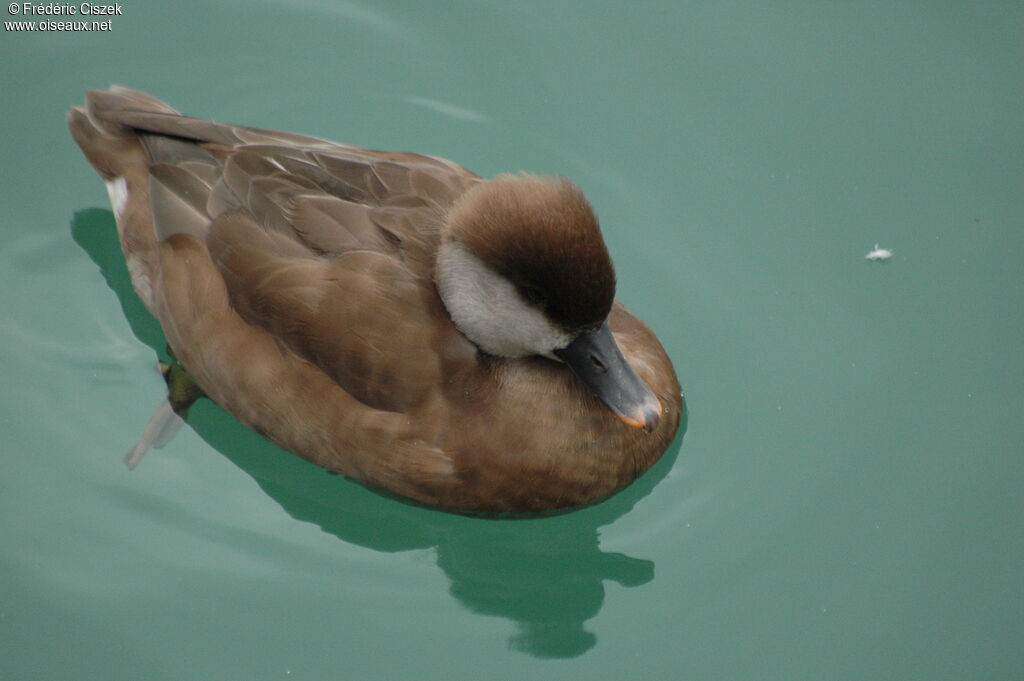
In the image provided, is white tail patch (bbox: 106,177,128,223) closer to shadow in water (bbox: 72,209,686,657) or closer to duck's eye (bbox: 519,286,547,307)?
shadow in water (bbox: 72,209,686,657)

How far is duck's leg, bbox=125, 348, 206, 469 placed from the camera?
4527 mm

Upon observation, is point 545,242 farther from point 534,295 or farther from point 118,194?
point 118,194

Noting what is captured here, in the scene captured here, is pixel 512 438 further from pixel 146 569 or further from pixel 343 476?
pixel 146 569

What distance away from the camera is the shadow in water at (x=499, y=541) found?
166 inches

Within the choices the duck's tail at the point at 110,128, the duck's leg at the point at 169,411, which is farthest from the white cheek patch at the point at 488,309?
the duck's tail at the point at 110,128

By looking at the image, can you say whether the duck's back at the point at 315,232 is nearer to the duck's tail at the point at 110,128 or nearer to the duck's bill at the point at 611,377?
the duck's tail at the point at 110,128

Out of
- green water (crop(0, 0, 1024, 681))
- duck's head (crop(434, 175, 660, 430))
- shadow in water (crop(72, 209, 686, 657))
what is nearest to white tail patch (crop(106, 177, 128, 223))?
green water (crop(0, 0, 1024, 681))

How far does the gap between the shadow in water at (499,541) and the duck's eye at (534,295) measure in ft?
2.89

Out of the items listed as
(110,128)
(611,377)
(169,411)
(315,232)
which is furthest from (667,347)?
A: (110,128)

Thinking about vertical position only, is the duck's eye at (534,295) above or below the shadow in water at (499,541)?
above

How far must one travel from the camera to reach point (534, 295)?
387cm

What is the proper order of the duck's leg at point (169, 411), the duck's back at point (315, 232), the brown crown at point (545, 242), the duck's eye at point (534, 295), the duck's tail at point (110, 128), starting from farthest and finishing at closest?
1. the duck's tail at point (110, 128)
2. the duck's leg at point (169, 411)
3. the duck's back at point (315, 232)
4. the duck's eye at point (534, 295)
5. the brown crown at point (545, 242)

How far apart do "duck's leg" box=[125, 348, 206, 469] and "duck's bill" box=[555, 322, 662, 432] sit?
1.50 metres

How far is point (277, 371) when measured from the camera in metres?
4.23
